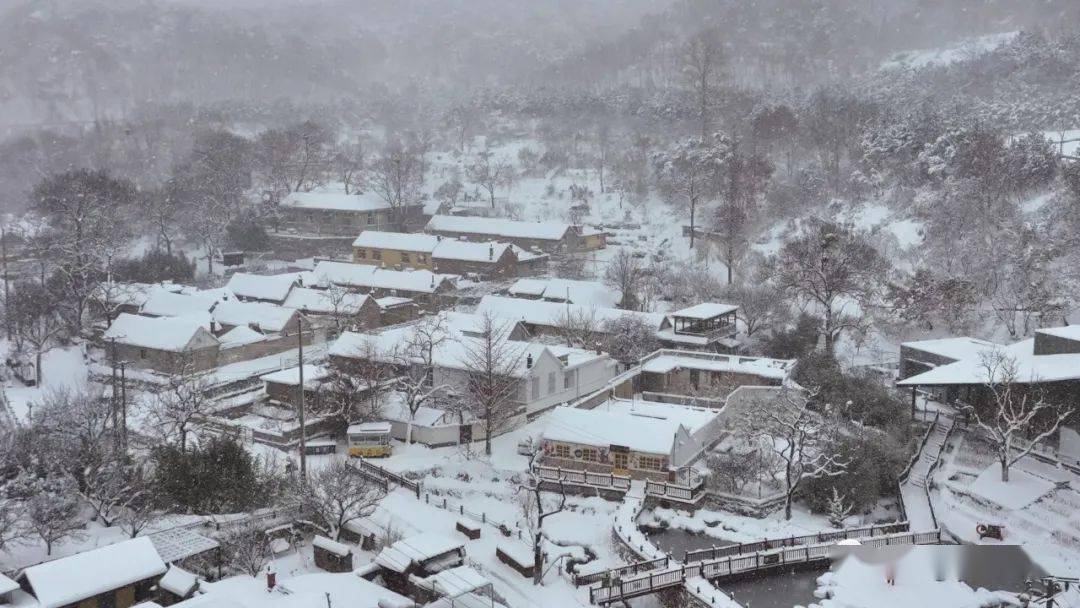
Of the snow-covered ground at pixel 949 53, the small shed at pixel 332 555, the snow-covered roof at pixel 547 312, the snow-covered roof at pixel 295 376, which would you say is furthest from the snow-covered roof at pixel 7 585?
the snow-covered ground at pixel 949 53

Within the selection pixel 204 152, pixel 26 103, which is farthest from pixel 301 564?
pixel 26 103

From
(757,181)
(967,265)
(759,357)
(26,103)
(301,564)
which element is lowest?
(301,564)

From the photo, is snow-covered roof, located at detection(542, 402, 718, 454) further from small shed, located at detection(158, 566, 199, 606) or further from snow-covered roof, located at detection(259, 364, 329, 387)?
small shed, located at detection(158, 566, 199, 606)

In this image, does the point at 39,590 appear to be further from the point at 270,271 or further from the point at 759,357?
the point at 270,271

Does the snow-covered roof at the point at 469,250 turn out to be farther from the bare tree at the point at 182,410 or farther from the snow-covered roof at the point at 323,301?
the bare tree at the point at 182,410

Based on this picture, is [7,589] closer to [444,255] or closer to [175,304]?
[175,304]

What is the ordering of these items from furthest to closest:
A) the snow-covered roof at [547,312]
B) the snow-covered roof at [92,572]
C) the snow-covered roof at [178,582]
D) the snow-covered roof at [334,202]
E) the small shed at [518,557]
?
the snow-covered roof at [334,202] → the snow-covered roof at [547,312] → the small shed at [518,557] → the snow-covered roof at [178,582] → the snow-covered roof at [92,572]
